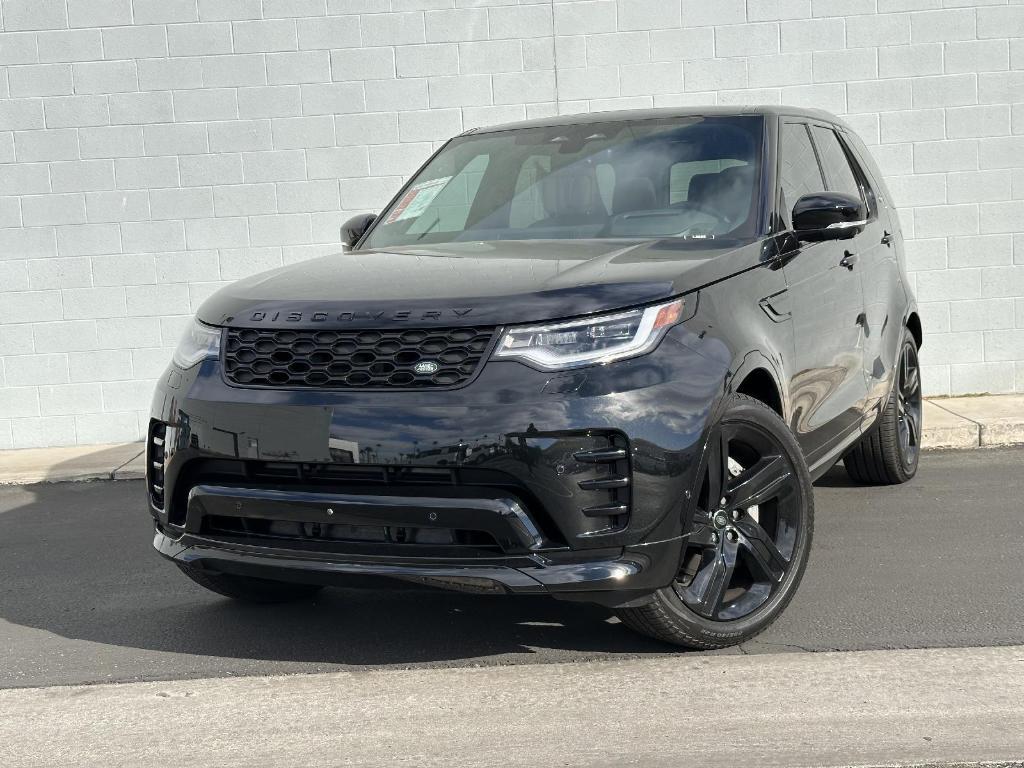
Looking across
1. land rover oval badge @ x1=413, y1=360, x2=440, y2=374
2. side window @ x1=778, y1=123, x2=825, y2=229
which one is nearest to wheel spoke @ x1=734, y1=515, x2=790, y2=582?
land rover oval badge @ x1=413, y1=360, x2=440, y2=374

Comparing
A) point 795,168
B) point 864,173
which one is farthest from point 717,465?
point 864,173

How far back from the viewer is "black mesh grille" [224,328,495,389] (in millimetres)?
3725

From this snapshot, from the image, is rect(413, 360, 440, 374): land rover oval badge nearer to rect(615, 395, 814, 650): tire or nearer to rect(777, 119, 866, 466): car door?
rect(615, 395, 814, 650): tire

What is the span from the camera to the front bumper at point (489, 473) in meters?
3.62

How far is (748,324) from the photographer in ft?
13.8

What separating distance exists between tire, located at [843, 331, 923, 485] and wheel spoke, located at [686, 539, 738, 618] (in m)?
2.44

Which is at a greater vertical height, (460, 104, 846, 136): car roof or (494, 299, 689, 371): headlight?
(460, 104, 846, 136): car roof

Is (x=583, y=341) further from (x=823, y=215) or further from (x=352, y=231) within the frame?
(x=352, y=231)

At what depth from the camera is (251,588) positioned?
4.79 metres

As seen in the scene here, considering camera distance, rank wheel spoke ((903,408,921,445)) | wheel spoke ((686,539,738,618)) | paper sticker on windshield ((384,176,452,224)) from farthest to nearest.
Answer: wheel spoke ((903,408,921,445)) → paper sticker on windshield ((384,176,452,224)) → wheel spoke ((686,539,738,618))

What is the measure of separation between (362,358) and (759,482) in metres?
1.34

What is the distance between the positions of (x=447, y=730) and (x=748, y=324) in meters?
1.58

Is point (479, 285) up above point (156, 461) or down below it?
above

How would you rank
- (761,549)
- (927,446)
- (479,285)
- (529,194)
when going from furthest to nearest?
(927,446)
(529,194)
(761,549)
(479,285)
